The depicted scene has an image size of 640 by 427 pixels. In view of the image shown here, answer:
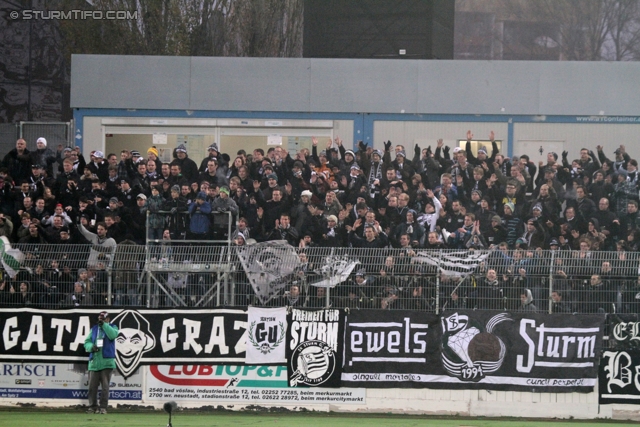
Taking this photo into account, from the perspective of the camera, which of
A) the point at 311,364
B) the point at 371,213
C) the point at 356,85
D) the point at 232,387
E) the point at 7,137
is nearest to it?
the point at 311,364

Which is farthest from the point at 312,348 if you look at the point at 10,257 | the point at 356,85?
the point at 356,85

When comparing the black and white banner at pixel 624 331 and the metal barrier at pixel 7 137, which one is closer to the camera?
the black and white banner at pixel 624 331

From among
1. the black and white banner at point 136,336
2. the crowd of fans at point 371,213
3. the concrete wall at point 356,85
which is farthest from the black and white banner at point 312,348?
the concrete wall at point 356,85

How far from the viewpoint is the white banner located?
57.5 feet

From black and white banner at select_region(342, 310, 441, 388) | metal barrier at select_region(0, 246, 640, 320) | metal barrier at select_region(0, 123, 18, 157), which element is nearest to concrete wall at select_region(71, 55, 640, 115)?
metal barrier at select_region(0, 123, 18, 157)

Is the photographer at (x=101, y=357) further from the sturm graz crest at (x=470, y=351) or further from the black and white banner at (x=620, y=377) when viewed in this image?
the black and white banner at (x=620, y=377)

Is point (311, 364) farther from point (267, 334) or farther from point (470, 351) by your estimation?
point (470, 351)

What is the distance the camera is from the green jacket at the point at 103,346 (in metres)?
17.2

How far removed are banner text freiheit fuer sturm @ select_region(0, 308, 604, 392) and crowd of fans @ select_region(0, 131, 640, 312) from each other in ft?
1.17

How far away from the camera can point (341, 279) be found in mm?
17109

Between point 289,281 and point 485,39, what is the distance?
5848 centimetres

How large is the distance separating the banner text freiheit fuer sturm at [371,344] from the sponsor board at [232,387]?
154 millimetres

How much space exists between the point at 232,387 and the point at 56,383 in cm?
310

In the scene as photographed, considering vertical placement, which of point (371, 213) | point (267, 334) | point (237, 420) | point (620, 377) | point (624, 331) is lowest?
point (237, 420)
